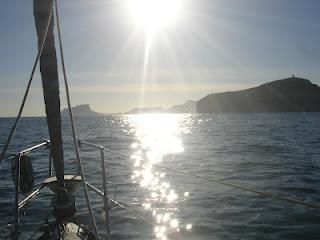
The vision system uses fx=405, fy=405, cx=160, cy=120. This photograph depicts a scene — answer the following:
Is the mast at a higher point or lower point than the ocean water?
higher

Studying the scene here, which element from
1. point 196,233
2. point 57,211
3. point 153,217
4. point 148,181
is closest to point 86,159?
point 148,181

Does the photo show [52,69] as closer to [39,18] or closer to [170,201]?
[39,18]

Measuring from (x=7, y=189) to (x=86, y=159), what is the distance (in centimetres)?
1439

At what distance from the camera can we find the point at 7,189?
21609 millimetres

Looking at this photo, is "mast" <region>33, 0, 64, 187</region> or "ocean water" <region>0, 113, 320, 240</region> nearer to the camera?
"mast" <region>33, 0, 64, 187</region>

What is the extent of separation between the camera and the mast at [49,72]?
258 inches

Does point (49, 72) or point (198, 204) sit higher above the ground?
point (49, 72)

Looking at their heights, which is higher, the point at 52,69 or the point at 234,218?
the point at 52,69

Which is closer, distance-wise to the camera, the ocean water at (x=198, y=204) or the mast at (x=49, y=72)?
the mast at (x=49, y=72)

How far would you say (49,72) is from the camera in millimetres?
6680

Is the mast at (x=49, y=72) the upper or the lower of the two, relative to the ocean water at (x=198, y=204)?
upper

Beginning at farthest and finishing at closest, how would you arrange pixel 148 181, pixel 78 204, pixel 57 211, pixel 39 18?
pixel 148 181, pixel 78 204, pixel 57 211, pixel 39 18

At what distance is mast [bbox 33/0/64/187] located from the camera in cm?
656

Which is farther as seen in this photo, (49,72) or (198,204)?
(198,204)
